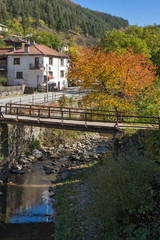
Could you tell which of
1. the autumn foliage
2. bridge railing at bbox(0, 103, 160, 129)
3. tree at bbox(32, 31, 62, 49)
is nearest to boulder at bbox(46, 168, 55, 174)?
bridge railing at bbox(0, 103, 160, 129)

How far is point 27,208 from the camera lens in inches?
565

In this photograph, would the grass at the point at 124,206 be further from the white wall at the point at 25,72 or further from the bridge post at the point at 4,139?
the white wall at the point at 25,72

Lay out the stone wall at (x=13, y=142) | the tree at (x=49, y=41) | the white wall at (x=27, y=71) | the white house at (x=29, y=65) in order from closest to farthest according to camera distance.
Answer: the stone wall at (x=13, y=142)
the white house at (x=29, y=65)
the white wall at (x=27, y=71)
the tree at (x=49, y=41)

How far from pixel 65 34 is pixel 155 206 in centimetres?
14376

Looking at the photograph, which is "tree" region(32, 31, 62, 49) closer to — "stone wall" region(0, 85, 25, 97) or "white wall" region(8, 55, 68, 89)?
"white wall" region(8, 55, 68, 89)

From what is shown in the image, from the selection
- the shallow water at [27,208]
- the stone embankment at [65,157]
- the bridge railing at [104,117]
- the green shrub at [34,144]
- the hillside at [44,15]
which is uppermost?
the hillside at [44,15]

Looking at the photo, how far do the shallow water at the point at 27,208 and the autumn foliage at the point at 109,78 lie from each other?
726 cm

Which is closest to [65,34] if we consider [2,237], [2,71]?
[2,71]

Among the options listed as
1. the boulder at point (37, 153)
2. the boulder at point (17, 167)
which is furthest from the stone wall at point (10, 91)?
the boulder at point (17, 167)

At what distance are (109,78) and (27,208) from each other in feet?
36.4

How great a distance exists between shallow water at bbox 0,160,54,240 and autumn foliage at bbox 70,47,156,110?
726cm

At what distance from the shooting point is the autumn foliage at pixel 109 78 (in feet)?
64.7

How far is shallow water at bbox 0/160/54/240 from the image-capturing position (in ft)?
39.4

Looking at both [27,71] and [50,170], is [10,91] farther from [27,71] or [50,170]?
[50,170]
